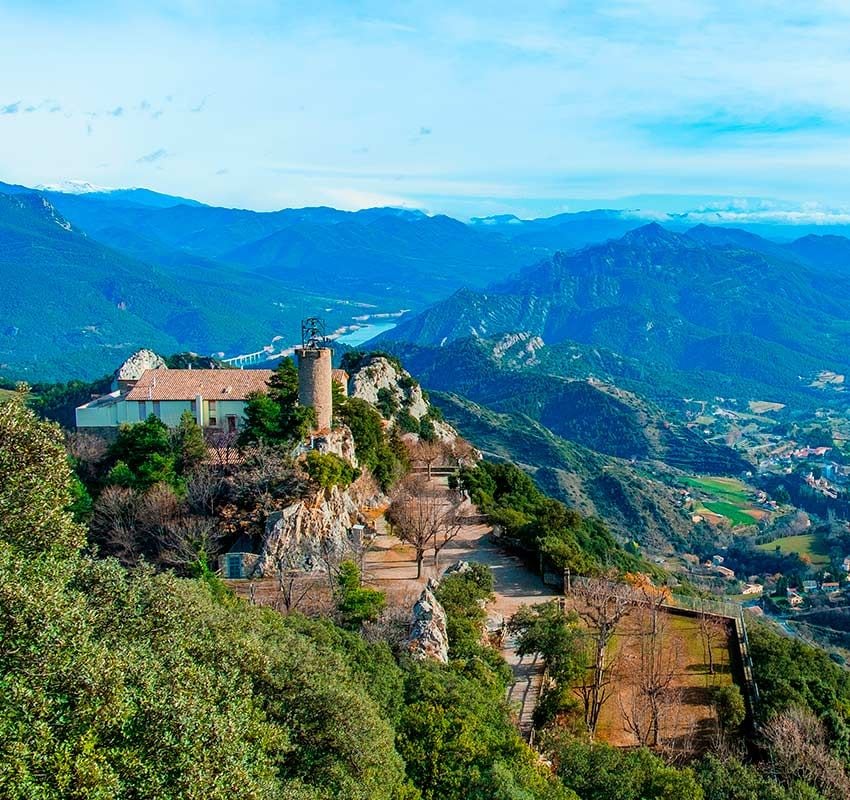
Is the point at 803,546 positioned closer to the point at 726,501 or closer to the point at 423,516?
the point at 726,501

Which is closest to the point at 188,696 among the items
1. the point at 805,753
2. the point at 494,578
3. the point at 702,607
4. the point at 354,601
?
the point at 354,601

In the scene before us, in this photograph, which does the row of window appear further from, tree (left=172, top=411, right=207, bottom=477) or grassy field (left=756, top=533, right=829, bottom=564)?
grassy field (left=756, top=533, right=829, bottom=564)

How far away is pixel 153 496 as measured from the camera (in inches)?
1032

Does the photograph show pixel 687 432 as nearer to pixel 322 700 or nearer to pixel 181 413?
pixel 181 413

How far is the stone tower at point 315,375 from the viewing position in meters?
29.9

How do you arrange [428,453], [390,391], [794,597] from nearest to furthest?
[428,453] → [390,391] → [794,597]

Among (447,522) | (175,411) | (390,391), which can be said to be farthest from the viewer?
(390,391)

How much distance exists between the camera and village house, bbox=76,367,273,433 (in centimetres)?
3334

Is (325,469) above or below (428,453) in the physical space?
above

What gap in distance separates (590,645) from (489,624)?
3313mm

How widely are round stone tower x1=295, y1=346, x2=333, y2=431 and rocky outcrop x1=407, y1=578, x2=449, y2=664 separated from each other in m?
11.6

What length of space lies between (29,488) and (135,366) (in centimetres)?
3451

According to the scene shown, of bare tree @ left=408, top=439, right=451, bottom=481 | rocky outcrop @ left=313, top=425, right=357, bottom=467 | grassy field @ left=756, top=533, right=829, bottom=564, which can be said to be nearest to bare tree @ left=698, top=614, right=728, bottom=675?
rocky outcrop @ left=313, top=425, right=357, bottom=467

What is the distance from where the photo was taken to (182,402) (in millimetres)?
33219
